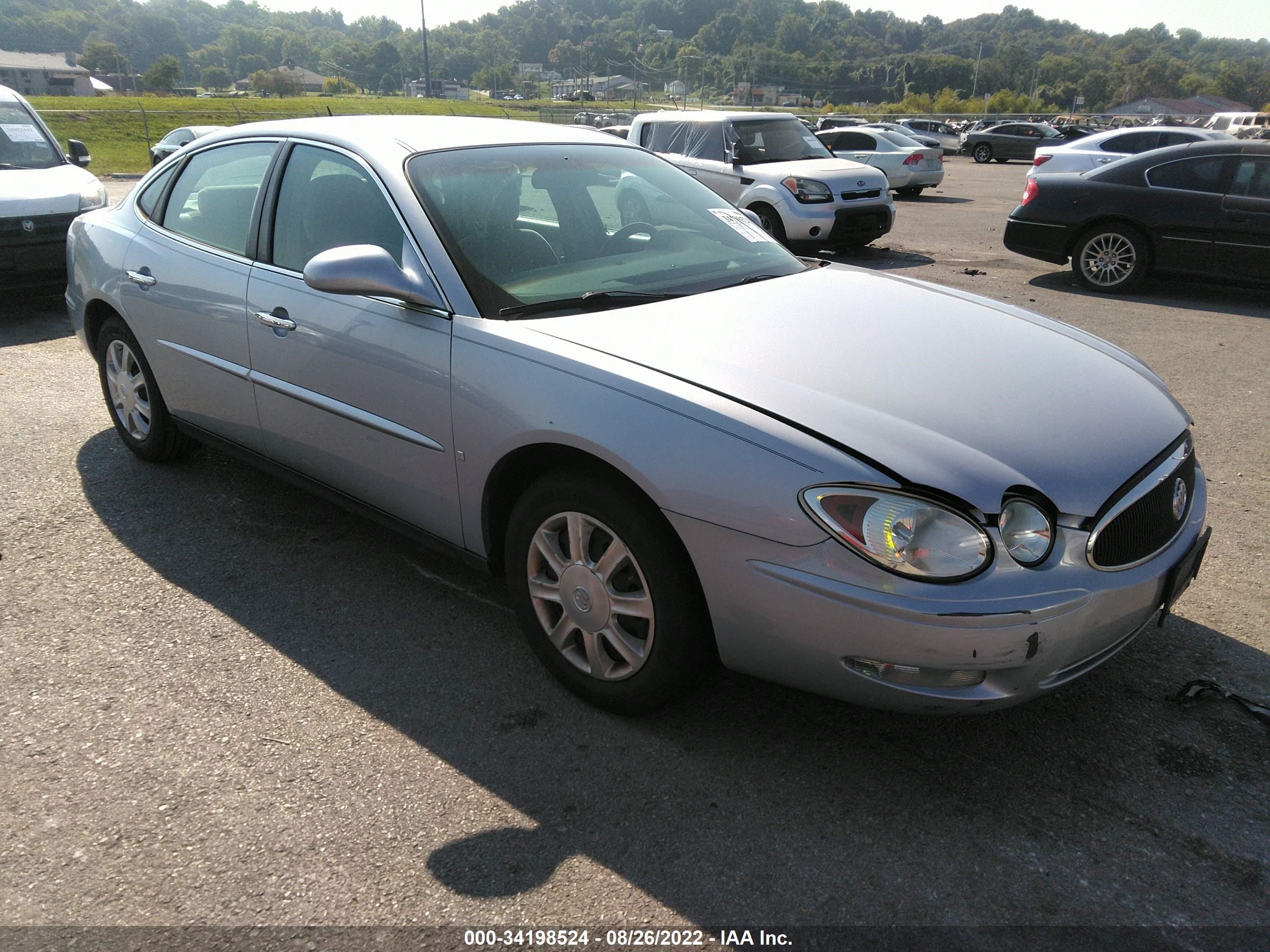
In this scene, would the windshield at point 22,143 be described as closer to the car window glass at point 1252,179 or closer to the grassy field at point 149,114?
the car window glass at point 1252,179

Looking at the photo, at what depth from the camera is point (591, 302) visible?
310cm

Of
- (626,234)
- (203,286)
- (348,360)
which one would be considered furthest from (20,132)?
(626,234)

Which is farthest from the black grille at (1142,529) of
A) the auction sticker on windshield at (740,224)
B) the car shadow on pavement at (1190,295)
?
the car shadow on pavement at (1190,295)

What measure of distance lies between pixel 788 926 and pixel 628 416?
1290mm

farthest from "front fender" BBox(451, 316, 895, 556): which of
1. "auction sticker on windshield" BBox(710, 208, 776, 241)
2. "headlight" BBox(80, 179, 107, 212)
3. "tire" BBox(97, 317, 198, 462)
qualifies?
"headlight" BBox(80, 179, 107, 212)

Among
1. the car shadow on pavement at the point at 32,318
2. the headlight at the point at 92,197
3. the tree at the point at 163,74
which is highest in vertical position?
the tree at the point at 163,74

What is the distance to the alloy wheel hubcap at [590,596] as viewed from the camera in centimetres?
270

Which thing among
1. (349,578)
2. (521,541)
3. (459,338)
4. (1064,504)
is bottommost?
(349,578)

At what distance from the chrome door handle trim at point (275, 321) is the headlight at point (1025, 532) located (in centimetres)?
254

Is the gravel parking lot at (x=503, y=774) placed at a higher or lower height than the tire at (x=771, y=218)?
lower

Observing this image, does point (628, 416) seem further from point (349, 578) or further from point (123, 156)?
point (123, 156)

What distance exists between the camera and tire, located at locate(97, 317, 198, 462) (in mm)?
4570

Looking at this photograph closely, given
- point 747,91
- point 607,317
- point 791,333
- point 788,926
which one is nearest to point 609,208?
point 607,317

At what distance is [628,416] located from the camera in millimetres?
2551
